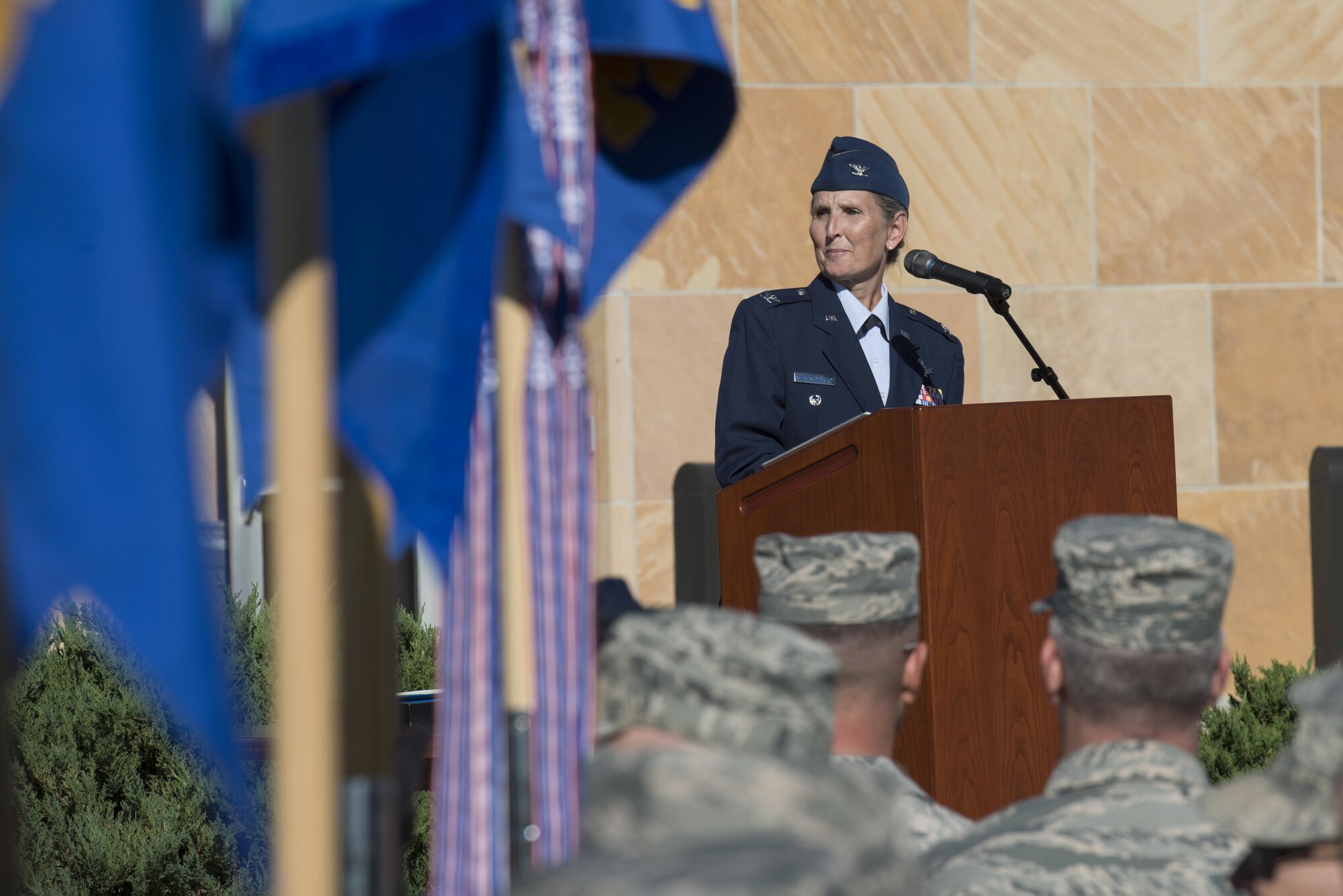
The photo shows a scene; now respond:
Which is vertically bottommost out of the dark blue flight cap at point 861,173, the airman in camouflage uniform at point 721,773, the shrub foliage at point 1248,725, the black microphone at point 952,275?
the shrub foliage at point 1248,725

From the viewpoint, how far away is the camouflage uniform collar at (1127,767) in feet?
7.54

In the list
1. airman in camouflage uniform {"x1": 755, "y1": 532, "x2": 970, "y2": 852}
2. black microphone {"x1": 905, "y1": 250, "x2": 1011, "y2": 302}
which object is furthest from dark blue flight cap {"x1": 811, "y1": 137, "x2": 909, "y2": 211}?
airman in camouflage uniform {"x1": 755, "y1": 532, "x2": 970, "y2": 852}

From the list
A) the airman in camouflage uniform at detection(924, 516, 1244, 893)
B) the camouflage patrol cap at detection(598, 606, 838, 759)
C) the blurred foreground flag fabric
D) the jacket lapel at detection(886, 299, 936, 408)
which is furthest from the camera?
the jacket lapel at detection(886, 299, 936, 408)

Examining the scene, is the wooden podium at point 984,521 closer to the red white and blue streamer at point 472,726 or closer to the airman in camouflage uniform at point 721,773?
the red white and blue streamer at point 472,726

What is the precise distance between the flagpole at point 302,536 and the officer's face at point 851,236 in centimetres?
287

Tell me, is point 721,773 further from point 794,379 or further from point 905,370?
point 905,370

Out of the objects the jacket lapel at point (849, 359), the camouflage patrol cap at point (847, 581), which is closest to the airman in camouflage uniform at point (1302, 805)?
the camouflage patrol cap at point (847, 581)

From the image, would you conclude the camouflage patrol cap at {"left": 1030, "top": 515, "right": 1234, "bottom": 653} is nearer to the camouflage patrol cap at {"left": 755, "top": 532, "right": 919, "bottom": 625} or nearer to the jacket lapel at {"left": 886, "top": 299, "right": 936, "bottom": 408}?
the camouflage patrol cap at {"left": 755, "top": 532, "right": 919, "bottom": 625}

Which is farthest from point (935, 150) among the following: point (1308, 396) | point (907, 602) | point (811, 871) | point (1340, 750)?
point (811, 871)

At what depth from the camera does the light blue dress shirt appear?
482 cm

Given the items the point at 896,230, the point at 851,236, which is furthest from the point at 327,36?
the point at 896,230

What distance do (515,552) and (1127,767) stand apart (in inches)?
36.6

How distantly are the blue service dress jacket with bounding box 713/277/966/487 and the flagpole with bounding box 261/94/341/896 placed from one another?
254 centimetres

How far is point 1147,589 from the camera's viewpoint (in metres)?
2.38
